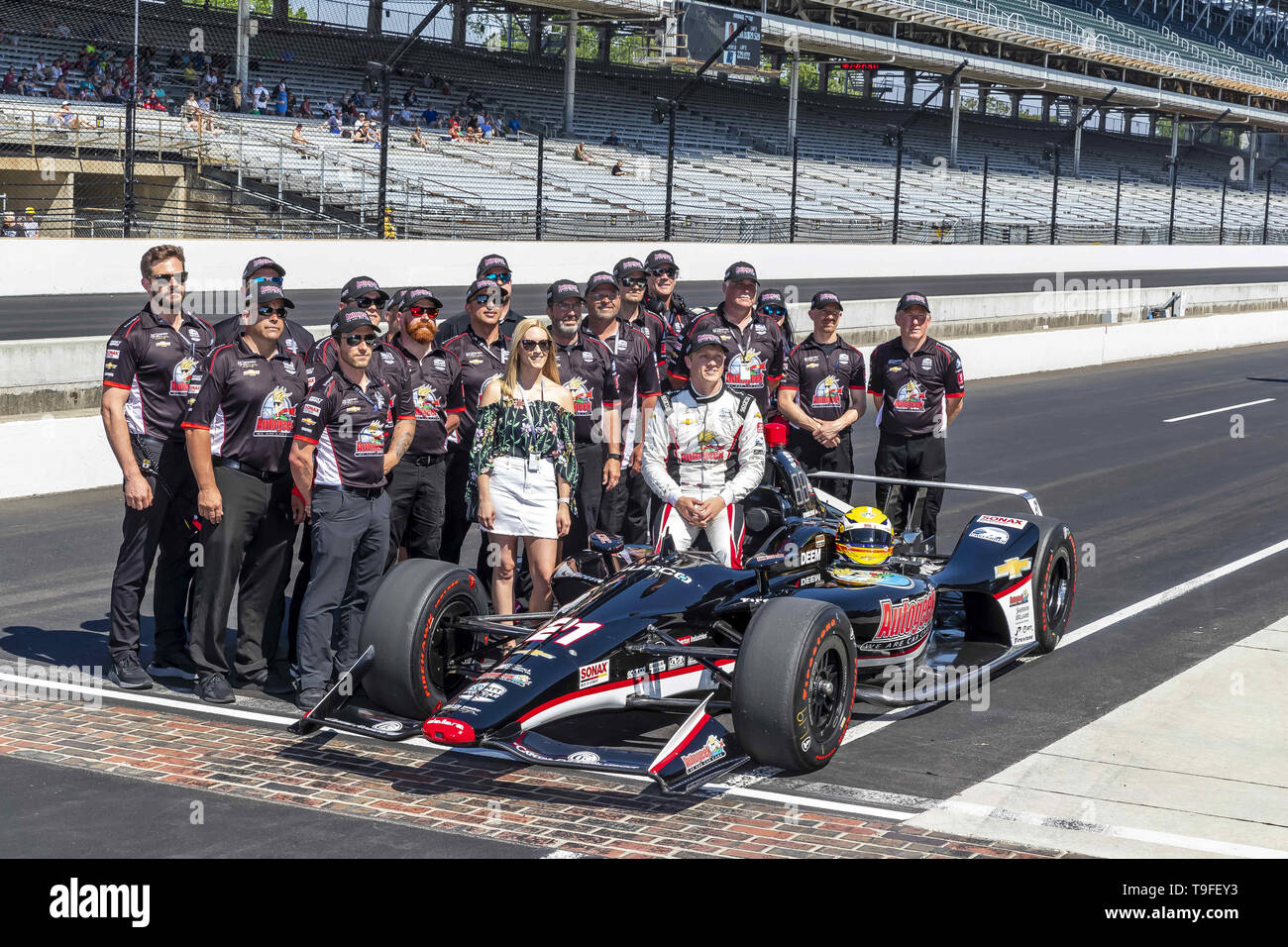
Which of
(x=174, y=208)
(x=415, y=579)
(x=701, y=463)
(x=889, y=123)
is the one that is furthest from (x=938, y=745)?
(x=889, y=123)

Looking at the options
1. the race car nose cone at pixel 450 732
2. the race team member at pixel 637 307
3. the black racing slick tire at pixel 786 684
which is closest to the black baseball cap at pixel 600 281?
the race team member at pixel 637 307

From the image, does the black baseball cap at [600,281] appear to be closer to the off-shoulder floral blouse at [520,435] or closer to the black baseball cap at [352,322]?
the off-shoulder floral blouse at [520,435]

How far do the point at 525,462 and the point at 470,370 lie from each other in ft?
3.43

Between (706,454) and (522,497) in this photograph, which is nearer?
(522,497)

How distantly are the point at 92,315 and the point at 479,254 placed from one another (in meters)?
10.2

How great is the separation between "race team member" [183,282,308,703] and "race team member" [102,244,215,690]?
31 cm

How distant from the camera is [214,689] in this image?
752 centimetres

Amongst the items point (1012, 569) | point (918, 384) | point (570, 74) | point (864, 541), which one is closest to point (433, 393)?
point (864, 541)

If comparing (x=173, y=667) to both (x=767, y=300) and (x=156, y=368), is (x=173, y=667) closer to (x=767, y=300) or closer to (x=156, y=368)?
(x=156, y=368)

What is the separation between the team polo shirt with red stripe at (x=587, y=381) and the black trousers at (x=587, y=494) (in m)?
0.07

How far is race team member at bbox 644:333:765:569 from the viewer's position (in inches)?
318

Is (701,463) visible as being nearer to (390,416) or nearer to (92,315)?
(390,416)

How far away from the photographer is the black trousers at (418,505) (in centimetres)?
827

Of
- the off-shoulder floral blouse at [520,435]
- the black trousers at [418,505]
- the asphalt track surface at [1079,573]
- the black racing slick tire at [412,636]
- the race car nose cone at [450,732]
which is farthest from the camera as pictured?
the black trousers at [418,505]
